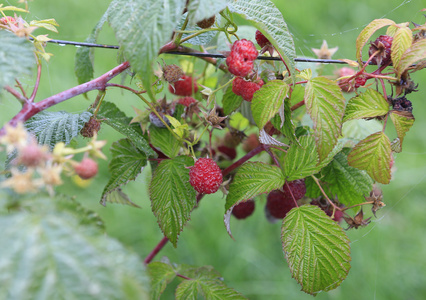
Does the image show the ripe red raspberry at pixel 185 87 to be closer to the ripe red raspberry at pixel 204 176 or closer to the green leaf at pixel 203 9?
the ripe red raspberry at pixel 204 176

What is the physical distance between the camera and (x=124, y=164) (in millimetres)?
689

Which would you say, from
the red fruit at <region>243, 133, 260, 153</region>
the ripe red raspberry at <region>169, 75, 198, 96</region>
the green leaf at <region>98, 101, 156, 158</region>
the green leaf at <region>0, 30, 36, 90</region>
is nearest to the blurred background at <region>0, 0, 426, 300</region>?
the red fruit at <region>243, 133, 260, 153</region>

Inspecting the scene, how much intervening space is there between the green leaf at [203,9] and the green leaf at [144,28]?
19 mm

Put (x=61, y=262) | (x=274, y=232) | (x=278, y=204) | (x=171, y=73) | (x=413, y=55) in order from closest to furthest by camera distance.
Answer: (x=61, y=262), (x=413, y=55), (x=171, y=73), (x=278, y=204), (x=274, y=232)

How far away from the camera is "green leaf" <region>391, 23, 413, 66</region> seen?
1.90ft

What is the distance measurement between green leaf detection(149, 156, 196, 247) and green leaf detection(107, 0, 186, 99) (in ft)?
0.76

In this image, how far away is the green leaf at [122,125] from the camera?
62 cm

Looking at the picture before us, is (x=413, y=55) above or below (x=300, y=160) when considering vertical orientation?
above

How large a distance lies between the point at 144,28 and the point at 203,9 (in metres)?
0.07

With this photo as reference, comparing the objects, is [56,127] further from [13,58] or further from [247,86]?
[247,86]

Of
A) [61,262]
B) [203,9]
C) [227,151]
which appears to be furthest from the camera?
[227,151]

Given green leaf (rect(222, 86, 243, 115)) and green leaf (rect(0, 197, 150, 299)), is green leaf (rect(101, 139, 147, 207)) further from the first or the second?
green leaf (rect(0, 197, 150, 299))

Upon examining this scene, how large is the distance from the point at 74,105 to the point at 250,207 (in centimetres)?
110

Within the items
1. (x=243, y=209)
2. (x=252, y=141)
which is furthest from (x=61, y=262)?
(x=252, y=141)
